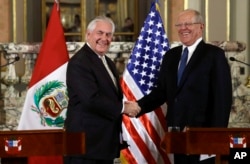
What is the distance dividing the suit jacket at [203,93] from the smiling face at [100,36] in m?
0.68

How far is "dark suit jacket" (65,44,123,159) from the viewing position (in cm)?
507

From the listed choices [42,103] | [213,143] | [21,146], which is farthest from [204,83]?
[42,103]

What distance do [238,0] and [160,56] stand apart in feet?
9.27

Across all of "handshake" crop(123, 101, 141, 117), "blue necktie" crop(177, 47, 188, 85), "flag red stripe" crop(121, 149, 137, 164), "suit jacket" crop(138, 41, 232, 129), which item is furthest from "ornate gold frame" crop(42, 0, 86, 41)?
"suit jacket" crop(138, 41, 232, 129)

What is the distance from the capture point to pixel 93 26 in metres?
5.19

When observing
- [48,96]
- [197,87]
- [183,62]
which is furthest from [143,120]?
[197,87]

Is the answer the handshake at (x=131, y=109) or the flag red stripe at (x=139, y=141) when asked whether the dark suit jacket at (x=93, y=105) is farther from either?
the flag red stripe at (x=139, y=141)

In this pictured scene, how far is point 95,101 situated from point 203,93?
0.85 meters

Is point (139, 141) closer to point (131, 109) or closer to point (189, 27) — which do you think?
point (131, 109)

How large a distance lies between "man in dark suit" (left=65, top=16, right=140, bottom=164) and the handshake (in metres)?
0.26

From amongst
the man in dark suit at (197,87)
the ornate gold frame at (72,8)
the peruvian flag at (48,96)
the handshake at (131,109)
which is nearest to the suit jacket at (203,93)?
the man in dark suit at (197,87)

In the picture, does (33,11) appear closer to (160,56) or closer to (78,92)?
(160,56)

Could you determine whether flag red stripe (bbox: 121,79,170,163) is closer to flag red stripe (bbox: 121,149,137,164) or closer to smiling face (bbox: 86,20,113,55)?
flag red stripe (bbox: 121,149,137,164)

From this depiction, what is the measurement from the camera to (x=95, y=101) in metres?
5.05
